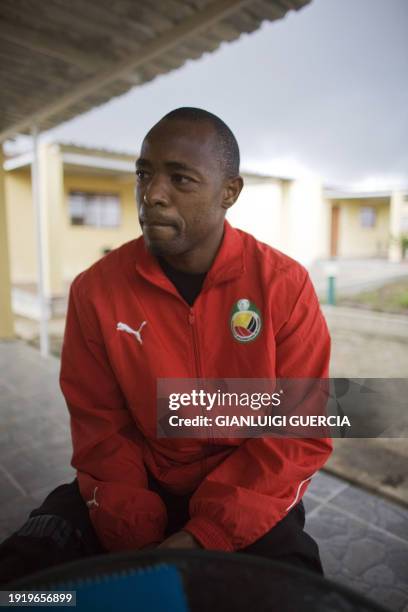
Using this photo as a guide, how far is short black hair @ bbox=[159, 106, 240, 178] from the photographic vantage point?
124 cm

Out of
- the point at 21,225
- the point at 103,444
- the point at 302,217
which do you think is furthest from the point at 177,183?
the point at 302,217

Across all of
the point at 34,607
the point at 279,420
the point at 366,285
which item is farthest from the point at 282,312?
the point at 366,285

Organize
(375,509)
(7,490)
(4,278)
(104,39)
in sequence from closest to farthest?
(375,509) → (7,490) → (104,39) → (4,278)

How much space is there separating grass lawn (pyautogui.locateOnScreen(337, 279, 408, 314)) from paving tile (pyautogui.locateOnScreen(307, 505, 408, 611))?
5.98m

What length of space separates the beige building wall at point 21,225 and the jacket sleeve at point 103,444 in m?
9.14

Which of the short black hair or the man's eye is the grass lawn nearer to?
the short black hair

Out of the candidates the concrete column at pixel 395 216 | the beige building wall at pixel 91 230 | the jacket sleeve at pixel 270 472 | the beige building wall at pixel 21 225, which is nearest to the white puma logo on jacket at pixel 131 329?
the jacket sleeve at pixel 270 472

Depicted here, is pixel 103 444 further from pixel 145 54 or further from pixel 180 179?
pixel 145 54

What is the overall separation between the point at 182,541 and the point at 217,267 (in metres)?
0.69

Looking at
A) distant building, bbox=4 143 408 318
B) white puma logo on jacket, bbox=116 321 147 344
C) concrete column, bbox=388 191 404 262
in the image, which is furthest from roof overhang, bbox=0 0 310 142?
concrete column, bbox=388 191 404 262

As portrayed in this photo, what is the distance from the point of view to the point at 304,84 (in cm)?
615

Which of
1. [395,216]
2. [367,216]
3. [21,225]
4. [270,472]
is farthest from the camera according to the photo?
[367,216]

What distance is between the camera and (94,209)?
11453 mm

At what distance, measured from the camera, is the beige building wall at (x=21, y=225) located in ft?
32.2
